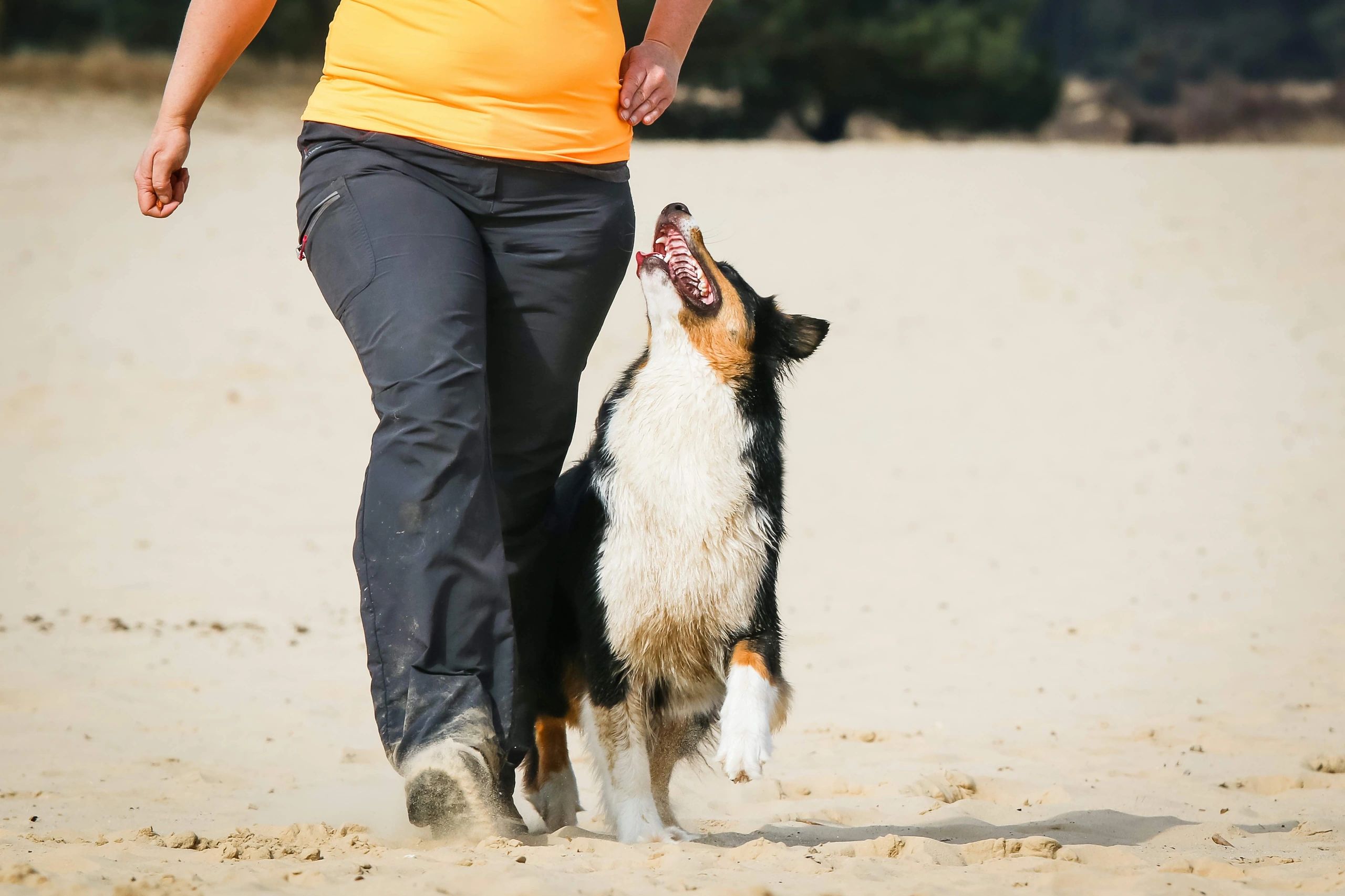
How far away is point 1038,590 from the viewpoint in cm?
698

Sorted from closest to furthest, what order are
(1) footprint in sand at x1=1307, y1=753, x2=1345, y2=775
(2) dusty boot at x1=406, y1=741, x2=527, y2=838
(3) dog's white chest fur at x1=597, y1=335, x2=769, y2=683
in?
(2) dusty boot at x1=406, y1=741, x2=527, y2=838 → (3) dog's white chest fur at x1=597, y1=335, x2=769, y2=683 → (1) footprint in sand at x1=1307, y1=753, x2=1345, y2=775

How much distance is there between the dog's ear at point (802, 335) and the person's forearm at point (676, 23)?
0.71 meters

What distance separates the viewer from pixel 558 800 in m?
3.60

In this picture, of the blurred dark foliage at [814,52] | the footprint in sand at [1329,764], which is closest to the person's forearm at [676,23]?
the footprint in sand at [1329,764]

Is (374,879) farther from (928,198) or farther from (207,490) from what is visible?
(928,198)

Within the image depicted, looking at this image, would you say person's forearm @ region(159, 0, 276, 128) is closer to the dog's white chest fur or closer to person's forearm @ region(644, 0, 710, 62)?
person's forearm @ region(644, 0, 710, 62)

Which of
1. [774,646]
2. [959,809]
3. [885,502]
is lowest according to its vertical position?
[885,502]

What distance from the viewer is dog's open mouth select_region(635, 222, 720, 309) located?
3.40 metres

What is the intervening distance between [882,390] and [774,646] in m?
7.91

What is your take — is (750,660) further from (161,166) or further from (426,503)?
(161,166)

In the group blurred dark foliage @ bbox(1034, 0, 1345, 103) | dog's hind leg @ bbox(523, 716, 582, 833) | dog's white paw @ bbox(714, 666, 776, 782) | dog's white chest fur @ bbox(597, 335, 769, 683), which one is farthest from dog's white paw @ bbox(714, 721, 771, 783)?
blurred dark foliage @ bbox(1034, 0, 1345, 103)


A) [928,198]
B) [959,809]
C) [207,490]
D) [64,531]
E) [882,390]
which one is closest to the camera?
[959,809]

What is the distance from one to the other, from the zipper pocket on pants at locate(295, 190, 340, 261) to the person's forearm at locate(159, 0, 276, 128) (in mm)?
302

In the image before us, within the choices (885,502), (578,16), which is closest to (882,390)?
(885,502)
